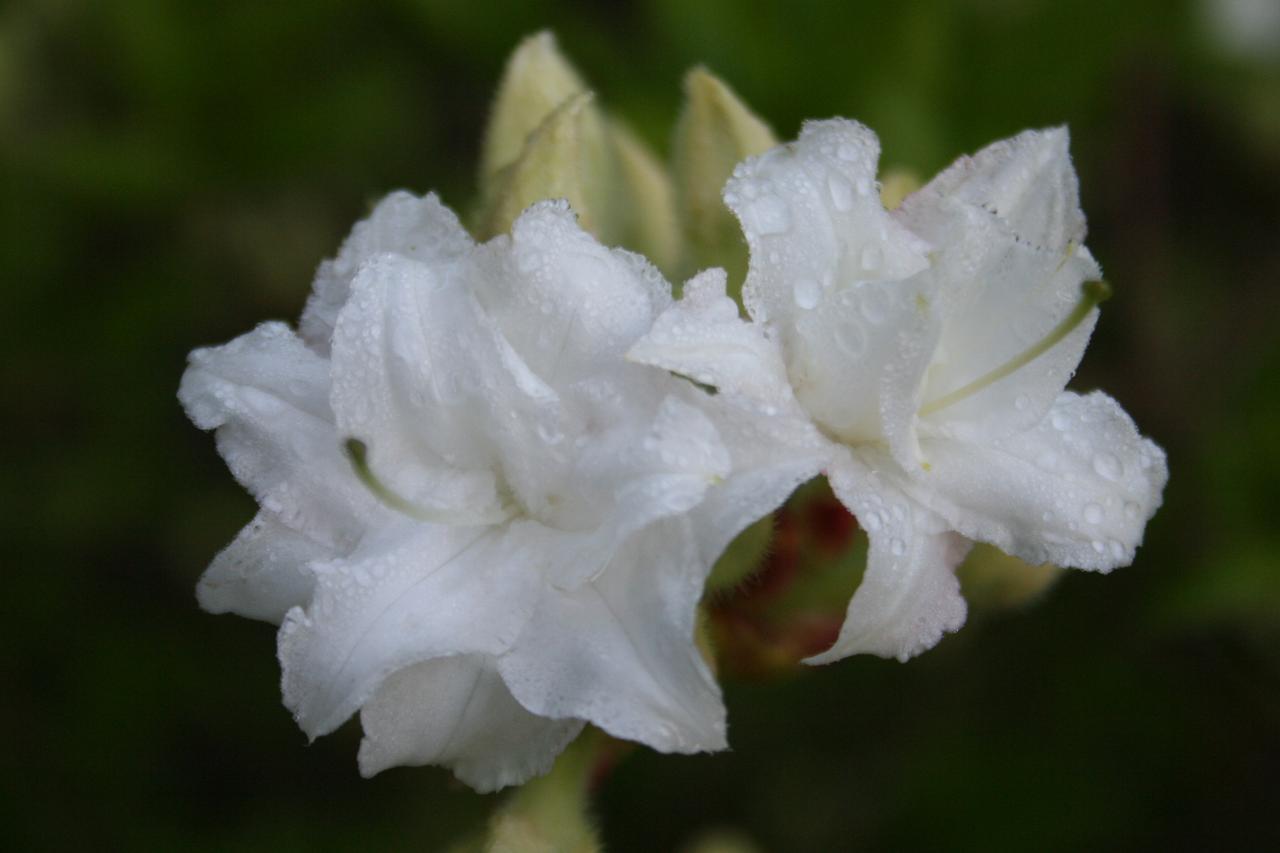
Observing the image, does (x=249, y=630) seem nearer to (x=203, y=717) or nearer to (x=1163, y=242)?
(x=203, y=717)

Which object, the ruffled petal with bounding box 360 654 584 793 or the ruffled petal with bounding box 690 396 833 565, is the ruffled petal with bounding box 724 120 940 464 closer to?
the ruffled petal with bounding box 690 396 833 565

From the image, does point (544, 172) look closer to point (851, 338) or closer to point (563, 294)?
point (563, 294)

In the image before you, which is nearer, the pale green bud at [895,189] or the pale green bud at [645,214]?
the pale green bud at [895,189]

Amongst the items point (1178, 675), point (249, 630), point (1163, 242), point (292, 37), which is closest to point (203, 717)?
point (249, 630)

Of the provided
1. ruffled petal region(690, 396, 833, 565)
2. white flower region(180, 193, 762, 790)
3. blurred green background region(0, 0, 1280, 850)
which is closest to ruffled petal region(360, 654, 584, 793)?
white flower region(180, 193, 762, 790)

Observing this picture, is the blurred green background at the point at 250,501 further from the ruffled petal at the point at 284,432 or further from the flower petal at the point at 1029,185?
the ruffled petal at the point at 284,432

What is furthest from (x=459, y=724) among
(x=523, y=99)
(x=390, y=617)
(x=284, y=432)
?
(x=523, y=99)

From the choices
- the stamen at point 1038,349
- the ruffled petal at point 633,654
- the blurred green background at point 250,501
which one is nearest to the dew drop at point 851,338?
the stamen at point 1038,349
